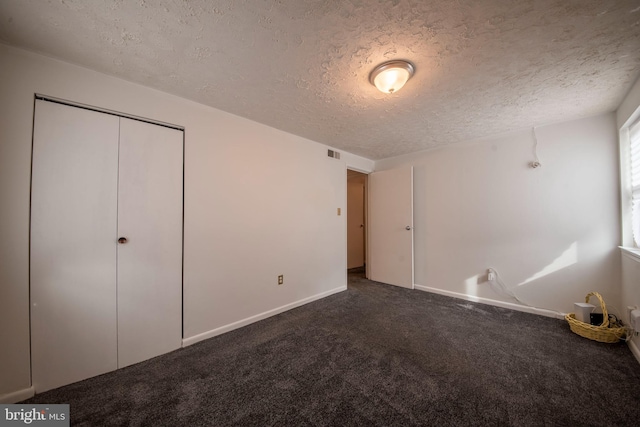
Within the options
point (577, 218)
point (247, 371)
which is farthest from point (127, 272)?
point (577, 218)

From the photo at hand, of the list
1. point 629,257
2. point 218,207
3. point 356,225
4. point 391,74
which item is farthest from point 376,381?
point 356,225

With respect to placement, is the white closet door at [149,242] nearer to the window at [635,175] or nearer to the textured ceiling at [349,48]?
the textured ceiling at [349,48]

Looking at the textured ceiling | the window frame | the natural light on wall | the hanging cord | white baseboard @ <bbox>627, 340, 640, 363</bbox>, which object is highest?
the textured ceiling

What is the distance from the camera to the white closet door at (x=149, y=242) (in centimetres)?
176

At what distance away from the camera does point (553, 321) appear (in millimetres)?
2471

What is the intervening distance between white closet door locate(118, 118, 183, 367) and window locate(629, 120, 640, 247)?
4051mm

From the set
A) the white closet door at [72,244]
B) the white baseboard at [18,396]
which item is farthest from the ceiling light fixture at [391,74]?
the white baseboard at [18,396]

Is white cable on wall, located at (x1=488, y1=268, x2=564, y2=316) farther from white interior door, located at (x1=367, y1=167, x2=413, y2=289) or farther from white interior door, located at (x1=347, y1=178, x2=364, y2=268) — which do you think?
white interior door, located at (x1=347, y1=178, x2=364, y2=268)

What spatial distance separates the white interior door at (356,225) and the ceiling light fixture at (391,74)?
3.66 m

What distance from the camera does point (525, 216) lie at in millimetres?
2760

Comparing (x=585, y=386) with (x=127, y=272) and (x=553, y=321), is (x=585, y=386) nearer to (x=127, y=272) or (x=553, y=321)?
(x=553, y=321)

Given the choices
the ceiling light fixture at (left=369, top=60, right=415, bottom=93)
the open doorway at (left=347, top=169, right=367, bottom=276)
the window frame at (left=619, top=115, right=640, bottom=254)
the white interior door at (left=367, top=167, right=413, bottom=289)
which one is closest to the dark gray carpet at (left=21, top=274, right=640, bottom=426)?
the window frame at (left=619, top=115, right=640, bottom=254)

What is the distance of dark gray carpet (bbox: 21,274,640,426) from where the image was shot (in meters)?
1.29

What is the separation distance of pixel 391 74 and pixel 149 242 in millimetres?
2308
